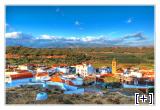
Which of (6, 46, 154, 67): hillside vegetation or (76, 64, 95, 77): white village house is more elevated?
(6, 46, 154, 67): hillside vegetation

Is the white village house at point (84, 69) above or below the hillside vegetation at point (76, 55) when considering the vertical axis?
below

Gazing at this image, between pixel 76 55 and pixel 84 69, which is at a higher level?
pixel 76 55

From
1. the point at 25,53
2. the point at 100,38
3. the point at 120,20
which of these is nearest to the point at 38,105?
the point at 25,53

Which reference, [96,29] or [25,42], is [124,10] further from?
[25,42]
